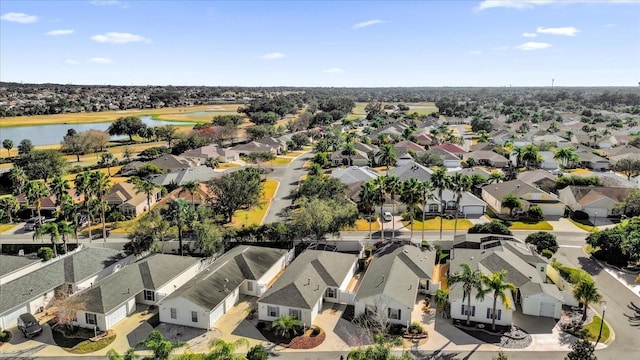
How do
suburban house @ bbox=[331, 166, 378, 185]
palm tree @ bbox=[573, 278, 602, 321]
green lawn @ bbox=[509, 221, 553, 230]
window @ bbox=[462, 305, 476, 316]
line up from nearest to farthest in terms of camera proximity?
palm tree @ bbox=[573, 278, 602, 321] < window @ bbox=[462, 305, 476, 316] < green lawn @ bbox=[509, 221, 553, 230] < suburban house @ bbox=[331, 166, 378, 185]

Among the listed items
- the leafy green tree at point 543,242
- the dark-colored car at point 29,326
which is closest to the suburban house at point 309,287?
the dark-colored car at point 29,326

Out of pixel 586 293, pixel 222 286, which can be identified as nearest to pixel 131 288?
pixel 222 286

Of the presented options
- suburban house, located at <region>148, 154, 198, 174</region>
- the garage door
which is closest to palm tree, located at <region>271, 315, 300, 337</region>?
the garage door

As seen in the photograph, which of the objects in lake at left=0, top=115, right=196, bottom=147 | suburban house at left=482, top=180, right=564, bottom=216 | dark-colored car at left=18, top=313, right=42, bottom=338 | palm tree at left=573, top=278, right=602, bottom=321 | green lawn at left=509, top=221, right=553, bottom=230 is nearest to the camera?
dark-colored car at left=18, top=313, right=42, bottom=338

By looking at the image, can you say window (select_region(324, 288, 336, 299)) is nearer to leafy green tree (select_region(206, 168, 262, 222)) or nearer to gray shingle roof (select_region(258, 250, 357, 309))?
gray shingle roof (select_region(258, 250, 357, 309))

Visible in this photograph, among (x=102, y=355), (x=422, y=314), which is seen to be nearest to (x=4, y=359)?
(x=102, y=355)

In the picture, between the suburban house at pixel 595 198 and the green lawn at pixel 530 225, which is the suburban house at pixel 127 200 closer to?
the green lawn at pixel 530 225

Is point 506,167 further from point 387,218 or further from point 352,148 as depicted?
point 387,218
